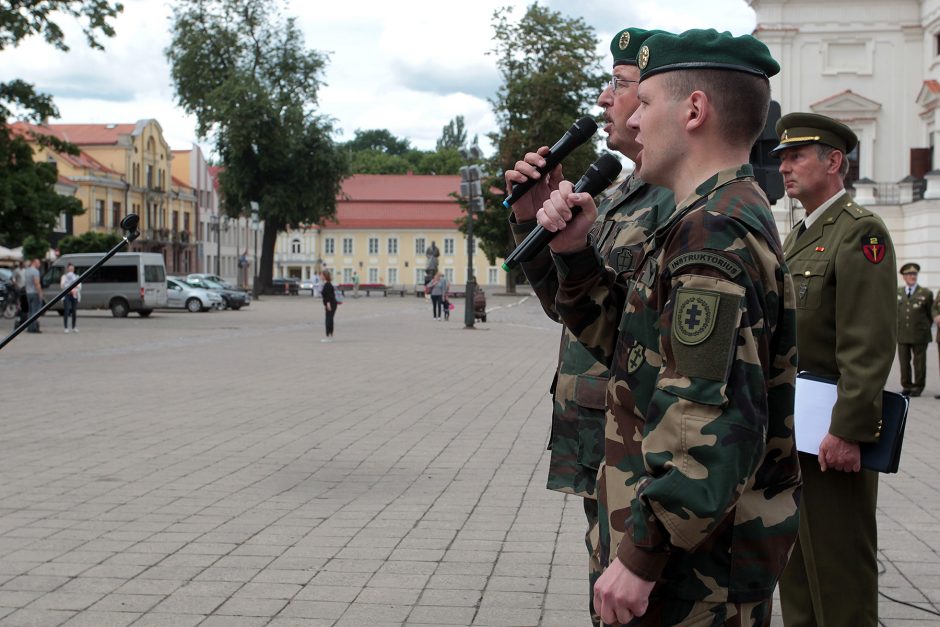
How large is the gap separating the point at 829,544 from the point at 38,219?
34636 mm

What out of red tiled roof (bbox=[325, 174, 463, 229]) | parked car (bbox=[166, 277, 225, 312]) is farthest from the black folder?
red tiled roof (bbox=[325, 174, 463, 229])

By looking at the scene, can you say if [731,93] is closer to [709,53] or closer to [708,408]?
[709,53]

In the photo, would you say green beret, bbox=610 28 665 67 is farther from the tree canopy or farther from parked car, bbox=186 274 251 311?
the tree canopy

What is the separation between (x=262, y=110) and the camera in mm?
65125

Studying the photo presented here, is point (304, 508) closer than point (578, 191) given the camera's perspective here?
No

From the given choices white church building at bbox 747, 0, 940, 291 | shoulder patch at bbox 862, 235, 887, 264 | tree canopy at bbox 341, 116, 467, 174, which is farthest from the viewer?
tree canopy at bbox 341, 116, 467, 174

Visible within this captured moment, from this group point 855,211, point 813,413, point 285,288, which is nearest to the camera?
point 813,413

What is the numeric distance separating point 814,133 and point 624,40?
96 centimetres

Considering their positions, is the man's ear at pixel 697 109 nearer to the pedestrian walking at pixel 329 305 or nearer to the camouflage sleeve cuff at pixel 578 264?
the camouflage sleeve cuff at pixel 578 264

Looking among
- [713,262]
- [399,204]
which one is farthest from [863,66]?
[399,204]

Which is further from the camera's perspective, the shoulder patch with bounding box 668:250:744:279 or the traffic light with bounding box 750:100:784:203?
the traffic light with bounding box 750:100:784:203

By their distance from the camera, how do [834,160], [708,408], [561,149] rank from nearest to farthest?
[708,408] < [561,149] < [834,160]

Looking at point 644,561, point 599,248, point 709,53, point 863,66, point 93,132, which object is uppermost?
point 93,132

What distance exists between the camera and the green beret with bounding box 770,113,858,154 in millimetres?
3859
